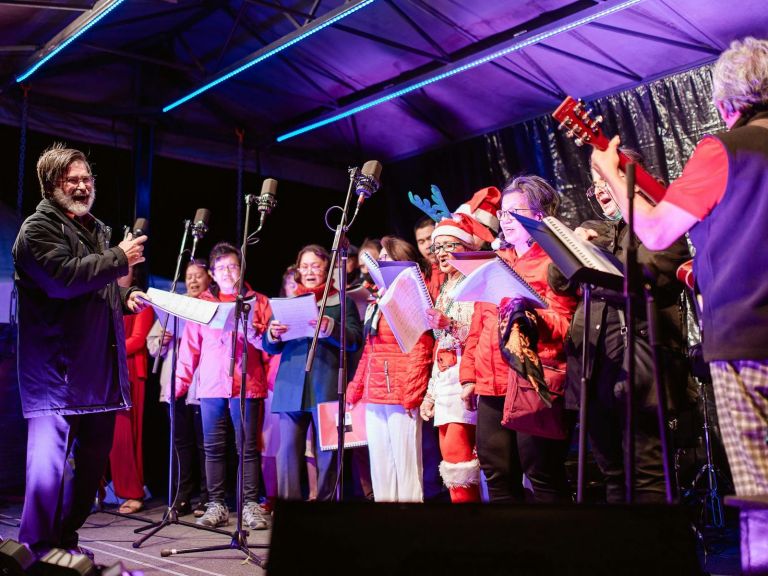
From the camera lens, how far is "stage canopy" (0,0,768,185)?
5254mm

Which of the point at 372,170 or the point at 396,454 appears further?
the point at 396,454

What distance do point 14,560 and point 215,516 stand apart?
2.39 metres

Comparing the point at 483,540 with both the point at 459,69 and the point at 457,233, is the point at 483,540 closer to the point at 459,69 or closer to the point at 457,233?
the point at 457,233

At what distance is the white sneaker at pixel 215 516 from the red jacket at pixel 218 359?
0.70m

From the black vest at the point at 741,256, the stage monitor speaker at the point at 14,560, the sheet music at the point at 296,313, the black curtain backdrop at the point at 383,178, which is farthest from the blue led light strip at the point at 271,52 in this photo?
the stage monitor speaker at the point at 14,560

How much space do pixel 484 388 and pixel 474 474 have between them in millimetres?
481

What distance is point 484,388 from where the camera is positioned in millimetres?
3135

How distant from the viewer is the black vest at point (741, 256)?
1921 mm

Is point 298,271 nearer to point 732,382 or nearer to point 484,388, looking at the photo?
point 484,388

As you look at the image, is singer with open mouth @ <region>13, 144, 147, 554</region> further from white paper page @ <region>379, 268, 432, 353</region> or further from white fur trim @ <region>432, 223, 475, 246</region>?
white fur trim @ <region>432, 223, 475, 246</region>

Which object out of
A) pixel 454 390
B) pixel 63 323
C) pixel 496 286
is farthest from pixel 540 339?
pixel 63 323

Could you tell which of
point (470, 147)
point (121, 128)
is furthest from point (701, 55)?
point (121, 128)

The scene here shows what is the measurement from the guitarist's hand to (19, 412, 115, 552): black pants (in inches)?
91.7

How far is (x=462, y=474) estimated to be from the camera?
10.9ft
